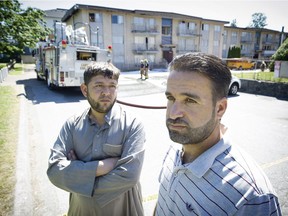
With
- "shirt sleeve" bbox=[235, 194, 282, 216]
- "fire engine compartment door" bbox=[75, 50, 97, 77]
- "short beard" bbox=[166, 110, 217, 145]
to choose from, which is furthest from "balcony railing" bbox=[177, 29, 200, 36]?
"shirt sleeve" bbox=[235, 194, 282, 216]

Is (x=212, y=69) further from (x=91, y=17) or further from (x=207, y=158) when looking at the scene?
(x=91, y=17)

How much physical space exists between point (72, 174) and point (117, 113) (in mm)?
726

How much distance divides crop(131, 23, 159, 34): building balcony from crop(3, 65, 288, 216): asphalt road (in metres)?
25.6

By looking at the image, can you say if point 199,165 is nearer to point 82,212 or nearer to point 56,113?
point 82,212

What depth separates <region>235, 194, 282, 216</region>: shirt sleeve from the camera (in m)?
1.01

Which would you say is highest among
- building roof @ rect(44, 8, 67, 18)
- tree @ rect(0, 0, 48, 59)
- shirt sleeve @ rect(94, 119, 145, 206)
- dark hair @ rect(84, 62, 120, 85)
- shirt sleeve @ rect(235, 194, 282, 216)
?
building roof @ rect(44, 8, 67, 18)

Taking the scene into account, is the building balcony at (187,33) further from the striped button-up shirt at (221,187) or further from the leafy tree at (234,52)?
the striped button-up shirt at (221,187)

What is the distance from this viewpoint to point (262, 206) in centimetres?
102

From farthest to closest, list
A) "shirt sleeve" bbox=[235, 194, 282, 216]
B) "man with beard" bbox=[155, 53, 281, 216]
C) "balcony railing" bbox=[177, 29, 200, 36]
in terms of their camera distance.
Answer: "balcony railing" bbox=[177, 29, 200, 36], "man with beard" bbox=[155, 53, 281, 216], "shirt sleeve" bbox=[235, 194, 282, 216]

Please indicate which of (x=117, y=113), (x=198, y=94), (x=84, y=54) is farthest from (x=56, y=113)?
(x=198, y=94)

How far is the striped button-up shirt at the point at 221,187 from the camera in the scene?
3.44 feet

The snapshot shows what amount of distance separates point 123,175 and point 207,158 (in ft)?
2.91

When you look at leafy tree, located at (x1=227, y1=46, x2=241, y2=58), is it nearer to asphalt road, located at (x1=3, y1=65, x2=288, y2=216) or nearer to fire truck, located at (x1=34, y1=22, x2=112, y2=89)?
asphalt road, located at (x1=3, y1=65, x2=288, y2=216)

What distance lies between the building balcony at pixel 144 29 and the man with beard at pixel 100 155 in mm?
33672
